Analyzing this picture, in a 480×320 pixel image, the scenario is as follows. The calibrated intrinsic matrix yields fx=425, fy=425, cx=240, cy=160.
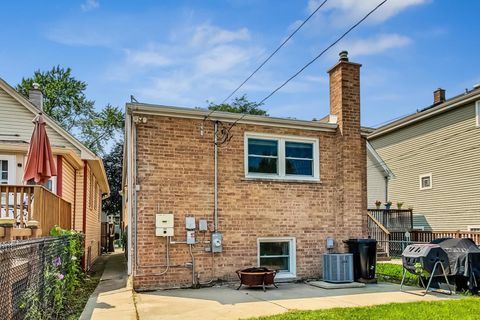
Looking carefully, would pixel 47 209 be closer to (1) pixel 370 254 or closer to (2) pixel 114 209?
(1) pixel 370 254

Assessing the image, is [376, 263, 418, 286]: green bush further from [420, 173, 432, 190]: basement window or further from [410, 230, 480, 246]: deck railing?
→ [420, 173, 432, 190]: basement window

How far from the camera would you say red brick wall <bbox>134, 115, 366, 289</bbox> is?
927 centimetres

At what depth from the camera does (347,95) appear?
11000 mm

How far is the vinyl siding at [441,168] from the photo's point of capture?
17078 mm

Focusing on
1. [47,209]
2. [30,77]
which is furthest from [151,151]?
[30,77]

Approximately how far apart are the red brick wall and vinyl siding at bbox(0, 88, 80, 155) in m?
5.47

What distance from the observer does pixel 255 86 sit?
31.8ft

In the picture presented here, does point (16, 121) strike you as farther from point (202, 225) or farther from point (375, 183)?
point (375, 183)

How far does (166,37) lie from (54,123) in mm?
5404

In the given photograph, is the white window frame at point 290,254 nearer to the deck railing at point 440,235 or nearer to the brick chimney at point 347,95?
the brick chimney at point 347,95

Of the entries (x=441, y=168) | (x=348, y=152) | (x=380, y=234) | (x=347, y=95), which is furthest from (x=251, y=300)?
(x=441, y=168)

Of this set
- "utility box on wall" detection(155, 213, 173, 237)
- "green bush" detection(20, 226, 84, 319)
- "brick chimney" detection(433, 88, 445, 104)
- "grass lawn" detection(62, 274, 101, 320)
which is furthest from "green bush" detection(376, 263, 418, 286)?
"brick chimney" detection(433, 88, 445, 104)

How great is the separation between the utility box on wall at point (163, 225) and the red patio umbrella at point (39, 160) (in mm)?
2381

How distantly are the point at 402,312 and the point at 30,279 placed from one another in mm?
5441
